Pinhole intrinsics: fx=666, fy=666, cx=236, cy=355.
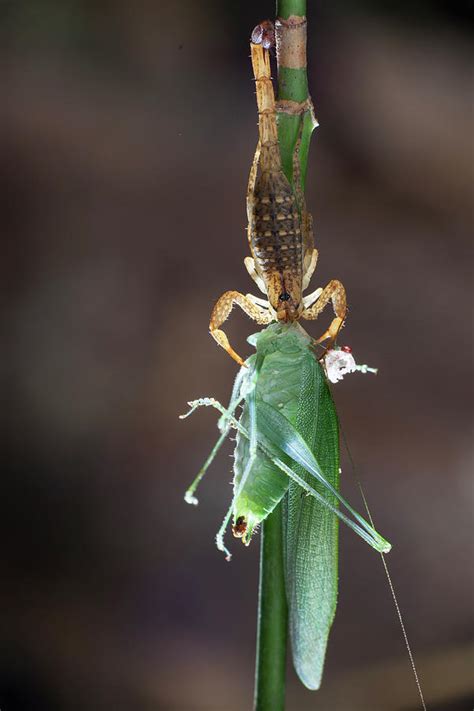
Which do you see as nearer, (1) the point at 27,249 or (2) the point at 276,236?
(2) the point at 276,236

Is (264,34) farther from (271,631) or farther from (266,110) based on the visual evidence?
(271,631)

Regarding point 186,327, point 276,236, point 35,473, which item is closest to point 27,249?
point 186,327

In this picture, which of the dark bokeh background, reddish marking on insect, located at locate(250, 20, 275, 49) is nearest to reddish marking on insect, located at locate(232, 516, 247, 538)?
reddish marking on insect, located at locate(250, 20, 275, 49)

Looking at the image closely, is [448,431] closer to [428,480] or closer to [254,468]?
[428,480]

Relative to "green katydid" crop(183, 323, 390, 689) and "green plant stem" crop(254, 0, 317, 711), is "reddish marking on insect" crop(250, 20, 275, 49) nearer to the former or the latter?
"green plant stem" crop(254, 0, 317, 711)

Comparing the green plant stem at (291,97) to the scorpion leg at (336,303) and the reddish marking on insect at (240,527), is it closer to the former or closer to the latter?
the scorpion leg at (336,303)

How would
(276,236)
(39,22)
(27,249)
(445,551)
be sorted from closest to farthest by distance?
1. (276,236)
2. (39,22)
3. (27,249)
4. (445,551)
